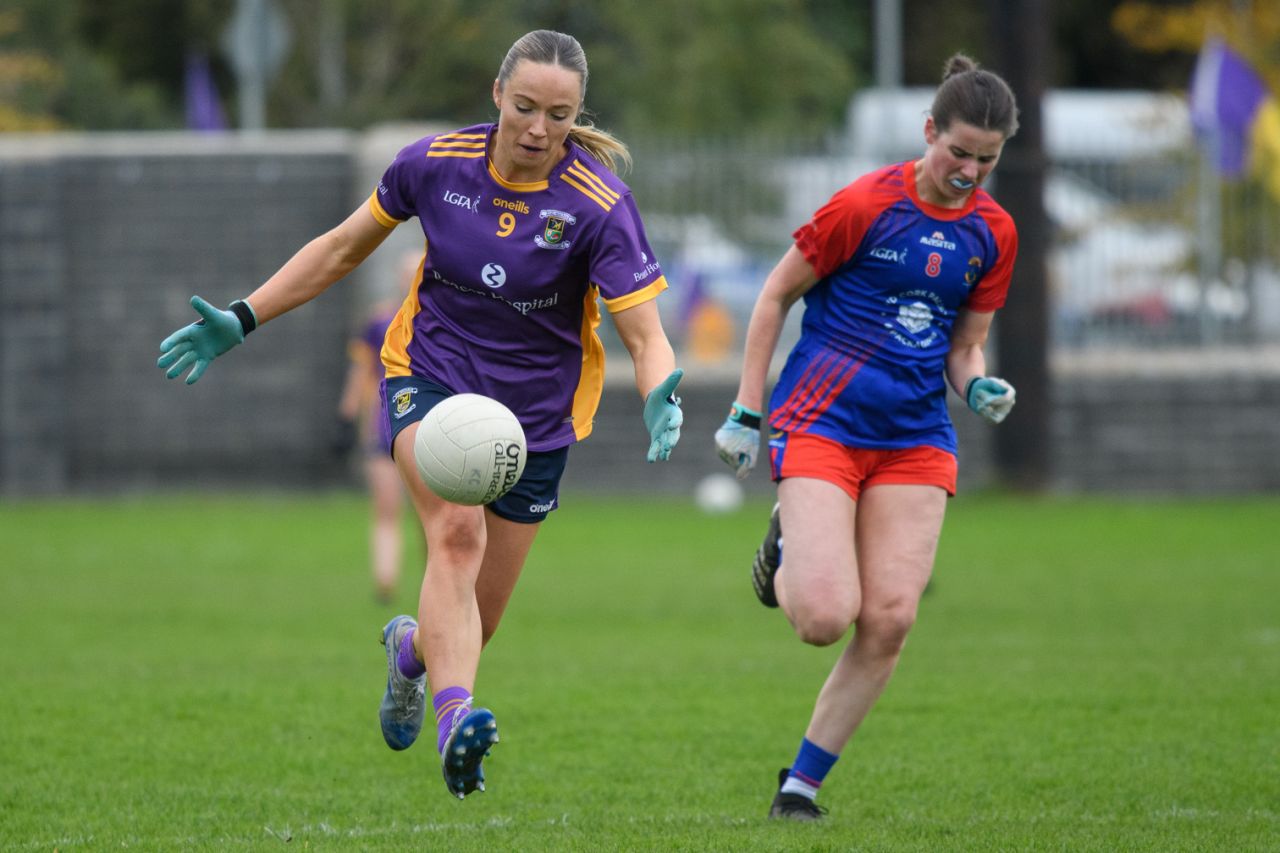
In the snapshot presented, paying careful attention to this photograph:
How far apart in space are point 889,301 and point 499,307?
4.76 ft

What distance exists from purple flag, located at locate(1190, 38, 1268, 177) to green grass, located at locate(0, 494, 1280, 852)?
5.85m

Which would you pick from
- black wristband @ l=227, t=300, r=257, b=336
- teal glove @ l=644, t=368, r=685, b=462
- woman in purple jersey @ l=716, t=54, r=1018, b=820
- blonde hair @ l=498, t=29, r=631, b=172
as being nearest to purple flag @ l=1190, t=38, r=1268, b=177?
woman in purple jersey @ l=716, t=54, r=1018, b=820

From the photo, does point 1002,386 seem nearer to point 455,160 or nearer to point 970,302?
point 970,302

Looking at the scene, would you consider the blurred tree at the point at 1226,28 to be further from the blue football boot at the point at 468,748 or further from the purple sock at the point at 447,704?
the blue football boot at the point at 468,748

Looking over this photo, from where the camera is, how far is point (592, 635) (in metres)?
11.7

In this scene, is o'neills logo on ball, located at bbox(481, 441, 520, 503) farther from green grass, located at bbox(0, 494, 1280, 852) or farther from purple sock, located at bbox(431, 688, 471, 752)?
green grass, located at bbox(0, 494, 1280, 852)

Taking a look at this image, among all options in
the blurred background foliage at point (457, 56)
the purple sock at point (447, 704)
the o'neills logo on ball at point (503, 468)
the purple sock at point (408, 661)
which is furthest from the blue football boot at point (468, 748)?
the blurred background foliage at point (457, 56)

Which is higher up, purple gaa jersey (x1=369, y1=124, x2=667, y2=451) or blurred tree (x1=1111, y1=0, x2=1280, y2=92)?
purple gaa jersey (x1=369, y1=124, x2=667, y2=451)

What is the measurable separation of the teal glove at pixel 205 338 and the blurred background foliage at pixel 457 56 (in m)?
24.5

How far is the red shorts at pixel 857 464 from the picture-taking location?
638 cm

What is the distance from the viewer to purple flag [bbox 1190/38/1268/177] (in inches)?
803

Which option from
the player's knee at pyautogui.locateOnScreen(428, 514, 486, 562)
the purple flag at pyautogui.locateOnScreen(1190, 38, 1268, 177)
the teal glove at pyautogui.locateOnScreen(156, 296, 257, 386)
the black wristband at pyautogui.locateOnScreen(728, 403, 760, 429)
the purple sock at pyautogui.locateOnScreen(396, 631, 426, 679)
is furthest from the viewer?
the purple flag at pyautogui.locateOnScreen(1190, 38, 1268, 177)

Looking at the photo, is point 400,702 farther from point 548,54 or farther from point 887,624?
point 548,54

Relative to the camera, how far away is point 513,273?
235 inches
